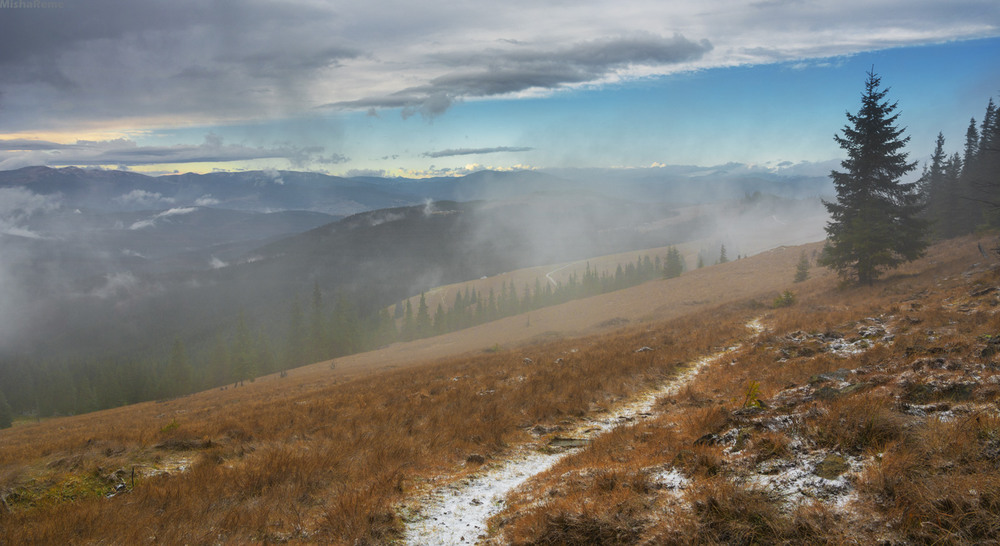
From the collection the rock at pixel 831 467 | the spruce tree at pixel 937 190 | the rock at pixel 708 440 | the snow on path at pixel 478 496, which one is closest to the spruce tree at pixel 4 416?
the snow on path at pixel 478 496

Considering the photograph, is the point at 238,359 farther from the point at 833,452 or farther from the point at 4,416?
→ the point at 833,452

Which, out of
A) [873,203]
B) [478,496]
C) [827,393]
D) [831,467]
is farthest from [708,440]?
[873,203]

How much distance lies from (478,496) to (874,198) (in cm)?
3541

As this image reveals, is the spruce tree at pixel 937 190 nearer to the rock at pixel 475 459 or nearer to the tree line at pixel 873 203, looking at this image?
the tree line at pixel 873 203

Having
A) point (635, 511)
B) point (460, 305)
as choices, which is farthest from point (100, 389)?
point (635, 511)

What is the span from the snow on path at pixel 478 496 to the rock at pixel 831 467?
14.8 ft

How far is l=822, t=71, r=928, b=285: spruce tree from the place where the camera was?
28922mm

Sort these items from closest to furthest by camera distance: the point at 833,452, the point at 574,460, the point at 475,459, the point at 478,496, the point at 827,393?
the point at 833,452, the point at 478,496, the point at 827,393, the point at 574,460, the point at 475,459

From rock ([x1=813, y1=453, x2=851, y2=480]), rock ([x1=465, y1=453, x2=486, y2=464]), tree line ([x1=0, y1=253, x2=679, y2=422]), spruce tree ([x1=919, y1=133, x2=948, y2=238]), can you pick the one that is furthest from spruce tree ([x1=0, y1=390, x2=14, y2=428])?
spruce tree ([x1=919, y1=133, x2=948, y2=238])

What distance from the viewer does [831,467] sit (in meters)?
5.58

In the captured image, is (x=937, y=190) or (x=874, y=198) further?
(x=937, y=190)

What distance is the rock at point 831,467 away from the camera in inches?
214

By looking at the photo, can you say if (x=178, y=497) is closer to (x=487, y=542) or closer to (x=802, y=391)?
(x=487, y=542)

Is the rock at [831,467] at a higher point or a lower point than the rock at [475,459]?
higher
